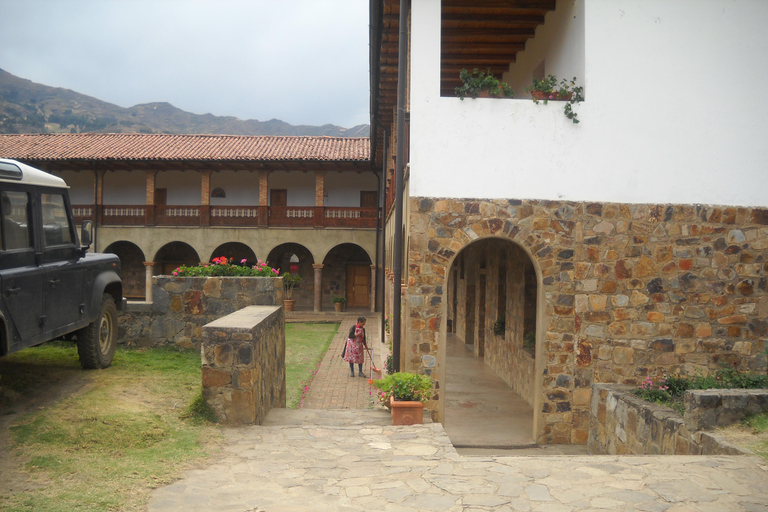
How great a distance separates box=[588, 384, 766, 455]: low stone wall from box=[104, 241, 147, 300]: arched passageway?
22453mm

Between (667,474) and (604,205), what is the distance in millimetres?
4142

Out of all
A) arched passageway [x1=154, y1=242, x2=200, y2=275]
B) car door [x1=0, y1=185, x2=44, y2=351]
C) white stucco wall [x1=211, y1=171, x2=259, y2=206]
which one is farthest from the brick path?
arched passageway [x1=154, y1=242, x2=200, y2=275]

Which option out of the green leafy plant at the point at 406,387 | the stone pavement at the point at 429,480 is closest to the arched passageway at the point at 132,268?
the green leafy plant at the point at 406,387

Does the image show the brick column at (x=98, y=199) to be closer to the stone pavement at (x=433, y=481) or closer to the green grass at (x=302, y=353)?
the green grass at (x=302, y=353)

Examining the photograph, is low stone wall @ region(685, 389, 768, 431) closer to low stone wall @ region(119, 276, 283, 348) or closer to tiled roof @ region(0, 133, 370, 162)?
low stone wall @ region(119, 276, 283, 348)

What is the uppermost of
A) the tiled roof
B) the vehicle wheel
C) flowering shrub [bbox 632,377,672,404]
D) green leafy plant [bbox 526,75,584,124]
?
the tiled roof

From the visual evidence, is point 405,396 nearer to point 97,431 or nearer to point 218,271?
point 97,431

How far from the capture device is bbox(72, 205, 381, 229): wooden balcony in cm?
2278

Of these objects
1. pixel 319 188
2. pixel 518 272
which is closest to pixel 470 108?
pixel 518 272

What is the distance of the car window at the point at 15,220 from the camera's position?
446 cm

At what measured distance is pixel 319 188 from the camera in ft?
74.9

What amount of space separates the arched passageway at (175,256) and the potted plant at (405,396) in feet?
67.1

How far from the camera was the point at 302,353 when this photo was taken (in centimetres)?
1383

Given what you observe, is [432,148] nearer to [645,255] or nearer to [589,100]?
[589,100]
